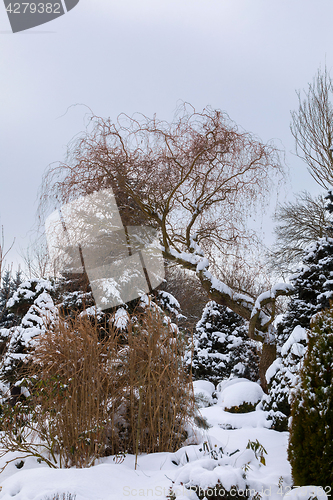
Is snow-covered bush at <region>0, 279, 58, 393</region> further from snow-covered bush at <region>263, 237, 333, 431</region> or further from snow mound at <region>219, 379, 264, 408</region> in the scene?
snow-covered bush at <region>263, 237, 333, 431</region>

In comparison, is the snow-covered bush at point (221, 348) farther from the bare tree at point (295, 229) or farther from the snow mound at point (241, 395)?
the bare tree at point (295, 229)

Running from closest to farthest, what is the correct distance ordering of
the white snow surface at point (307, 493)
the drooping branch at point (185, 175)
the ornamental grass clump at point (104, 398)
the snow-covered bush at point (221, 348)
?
the white snow surface at point (307, 493), the ornamental grass clump at point (104, 398), the drooping branch at point (185, 175), the snow-covered bush at point (221, 348)

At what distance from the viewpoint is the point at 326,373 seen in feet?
7.93

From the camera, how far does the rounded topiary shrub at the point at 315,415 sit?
229 centimetres

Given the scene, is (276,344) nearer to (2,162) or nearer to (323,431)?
(323,431)

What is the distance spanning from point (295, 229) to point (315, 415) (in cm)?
1087

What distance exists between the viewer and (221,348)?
9.22 m

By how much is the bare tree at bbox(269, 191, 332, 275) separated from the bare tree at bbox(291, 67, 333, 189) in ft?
8.22

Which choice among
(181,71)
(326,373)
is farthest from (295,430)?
(181,71)

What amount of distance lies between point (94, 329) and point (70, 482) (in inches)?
53.4

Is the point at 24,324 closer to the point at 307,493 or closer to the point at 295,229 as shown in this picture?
the point at 307,493

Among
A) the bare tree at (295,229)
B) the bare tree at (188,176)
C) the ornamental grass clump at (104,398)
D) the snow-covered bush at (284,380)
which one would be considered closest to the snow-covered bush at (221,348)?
the bare tree at (188,176)

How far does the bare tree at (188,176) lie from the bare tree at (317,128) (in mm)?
3218

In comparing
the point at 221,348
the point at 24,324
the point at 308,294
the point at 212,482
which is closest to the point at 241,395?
the point at 308,294
